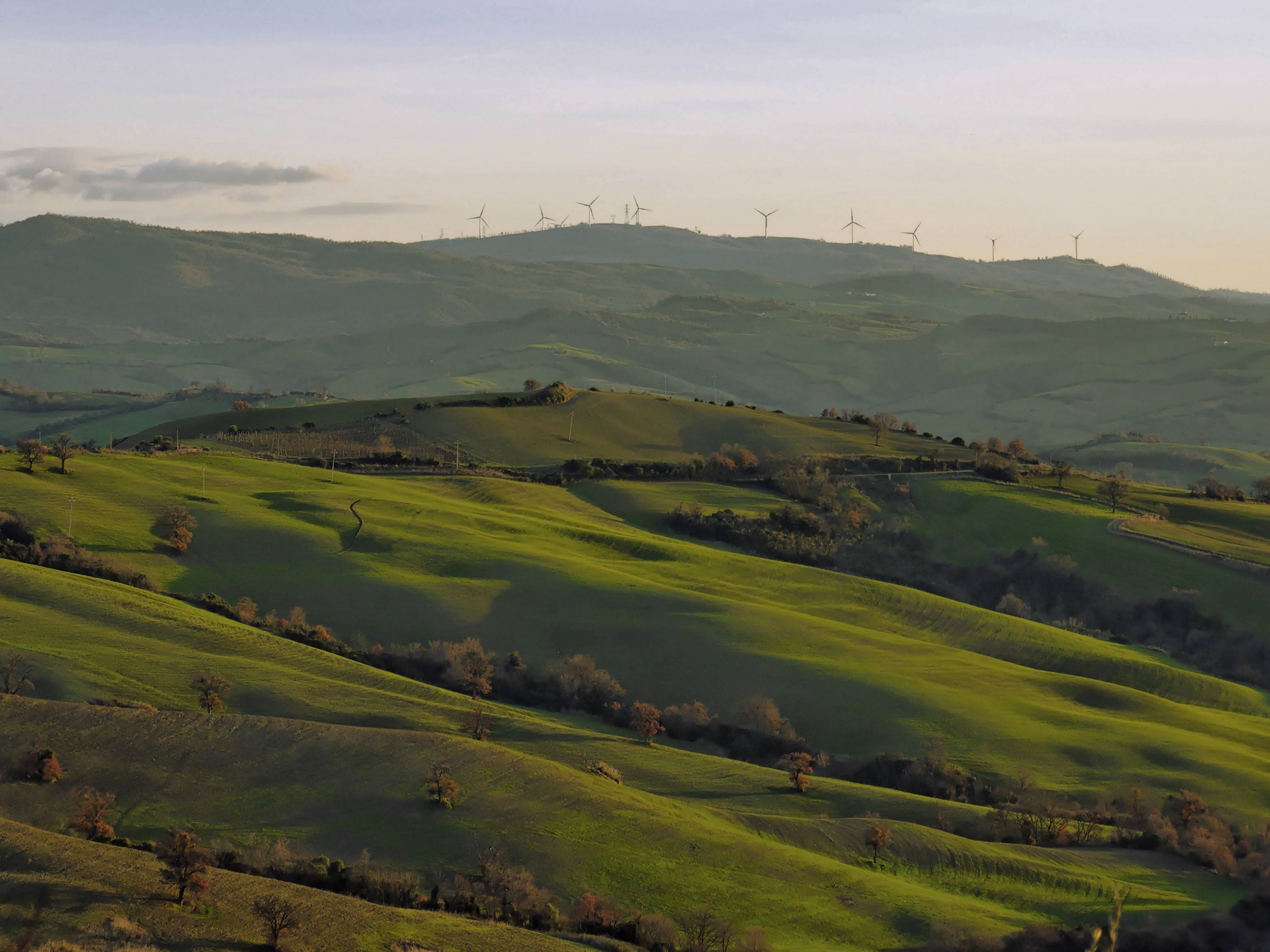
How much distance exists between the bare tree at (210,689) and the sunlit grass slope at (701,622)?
10483 millimetres

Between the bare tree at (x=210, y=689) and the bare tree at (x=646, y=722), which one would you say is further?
the bare tree at (x=646, y=722)

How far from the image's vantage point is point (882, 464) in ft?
487

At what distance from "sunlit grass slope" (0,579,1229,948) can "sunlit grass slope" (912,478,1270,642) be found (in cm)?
5923

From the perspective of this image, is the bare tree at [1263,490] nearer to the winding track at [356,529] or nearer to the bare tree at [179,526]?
the winding track at [356,529]

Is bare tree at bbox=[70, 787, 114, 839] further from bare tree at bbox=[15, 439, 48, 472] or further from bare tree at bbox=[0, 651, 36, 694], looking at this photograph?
bare tree at bbox=[15, 439, 48, 472]

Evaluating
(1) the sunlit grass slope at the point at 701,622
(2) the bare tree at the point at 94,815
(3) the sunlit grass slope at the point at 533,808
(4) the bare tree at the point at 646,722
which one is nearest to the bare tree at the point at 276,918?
(3) the sunlit grass slope at the point at 533,808

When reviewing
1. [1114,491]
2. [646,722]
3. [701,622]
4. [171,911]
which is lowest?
[646,722]

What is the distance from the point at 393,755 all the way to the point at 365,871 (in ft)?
32.8

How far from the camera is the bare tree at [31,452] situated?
103188 millimetres

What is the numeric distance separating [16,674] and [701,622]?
40047mm

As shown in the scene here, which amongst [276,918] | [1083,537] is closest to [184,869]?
[276,918]

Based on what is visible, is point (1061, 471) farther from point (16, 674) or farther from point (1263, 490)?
point (16, 674)

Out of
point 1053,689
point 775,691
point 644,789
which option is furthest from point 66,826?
point 1053,689

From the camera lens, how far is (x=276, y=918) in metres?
40.5
